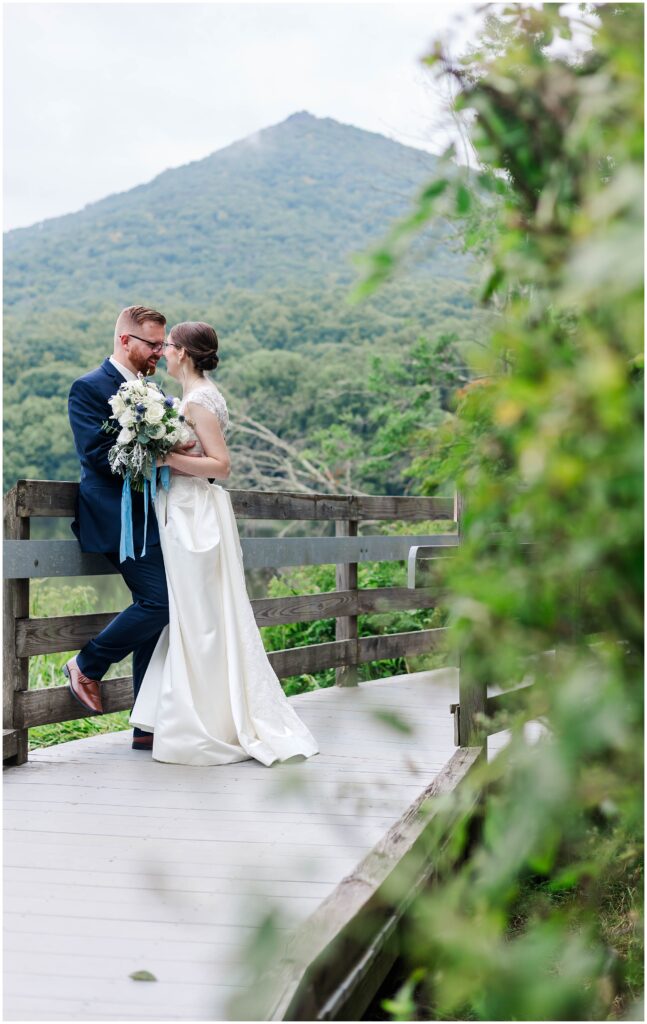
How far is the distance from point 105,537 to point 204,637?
2.03 ft

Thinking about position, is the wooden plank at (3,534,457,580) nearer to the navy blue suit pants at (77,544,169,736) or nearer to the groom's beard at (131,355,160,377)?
the navy blue suit pants at (77,544,169,736)

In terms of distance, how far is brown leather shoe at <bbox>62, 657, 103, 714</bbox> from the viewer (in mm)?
4422

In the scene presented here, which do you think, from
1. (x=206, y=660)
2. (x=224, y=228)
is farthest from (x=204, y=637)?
(x=224, y=228)

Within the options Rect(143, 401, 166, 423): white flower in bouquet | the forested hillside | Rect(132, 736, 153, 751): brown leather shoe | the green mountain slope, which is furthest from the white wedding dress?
the green mountain slope

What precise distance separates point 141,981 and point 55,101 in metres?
64.6

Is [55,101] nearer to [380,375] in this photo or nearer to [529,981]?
[380,375]

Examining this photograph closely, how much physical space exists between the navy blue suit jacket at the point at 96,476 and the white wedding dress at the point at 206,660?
0.21 metres

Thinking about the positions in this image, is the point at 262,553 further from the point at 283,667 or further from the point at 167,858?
the point at 167,858

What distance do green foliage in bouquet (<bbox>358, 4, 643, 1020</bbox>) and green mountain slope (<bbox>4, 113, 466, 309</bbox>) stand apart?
35.8 metres

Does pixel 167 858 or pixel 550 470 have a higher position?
pixel 550 470

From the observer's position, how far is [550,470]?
900 mm

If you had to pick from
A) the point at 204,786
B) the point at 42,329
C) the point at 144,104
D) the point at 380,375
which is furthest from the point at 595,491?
the point at 144,104

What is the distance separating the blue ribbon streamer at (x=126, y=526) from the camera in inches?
171

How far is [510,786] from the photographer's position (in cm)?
103
